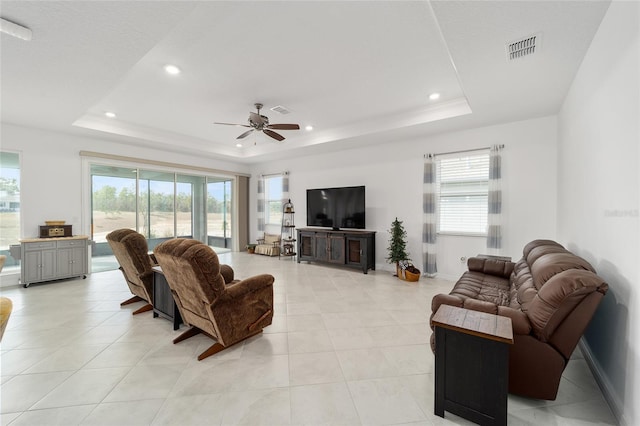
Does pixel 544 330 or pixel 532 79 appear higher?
pixel 532 79

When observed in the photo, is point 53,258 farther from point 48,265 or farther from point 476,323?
point 476,323

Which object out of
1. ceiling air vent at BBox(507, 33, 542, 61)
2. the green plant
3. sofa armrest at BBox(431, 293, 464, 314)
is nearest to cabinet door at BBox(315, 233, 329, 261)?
the green plant

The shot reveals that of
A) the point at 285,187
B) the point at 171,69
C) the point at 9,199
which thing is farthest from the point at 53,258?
the point at 285,187

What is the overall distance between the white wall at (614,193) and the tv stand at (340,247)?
3.26 meters

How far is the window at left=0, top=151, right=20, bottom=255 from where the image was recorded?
14.5 feet

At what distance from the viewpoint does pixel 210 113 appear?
4.47 m

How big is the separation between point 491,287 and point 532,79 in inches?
91.4

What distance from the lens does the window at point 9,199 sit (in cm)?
441

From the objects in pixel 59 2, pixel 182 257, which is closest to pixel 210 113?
pixel 59 2

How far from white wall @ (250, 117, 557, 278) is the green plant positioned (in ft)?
0.81

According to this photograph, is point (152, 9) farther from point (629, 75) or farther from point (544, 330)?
point (544, 330)

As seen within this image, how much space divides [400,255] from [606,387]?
10.6ft

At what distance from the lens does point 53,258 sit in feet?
15.0

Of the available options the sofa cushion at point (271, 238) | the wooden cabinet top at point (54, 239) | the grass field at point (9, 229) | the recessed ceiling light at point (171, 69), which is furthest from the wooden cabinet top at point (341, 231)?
the grass field at point (9, 229)
